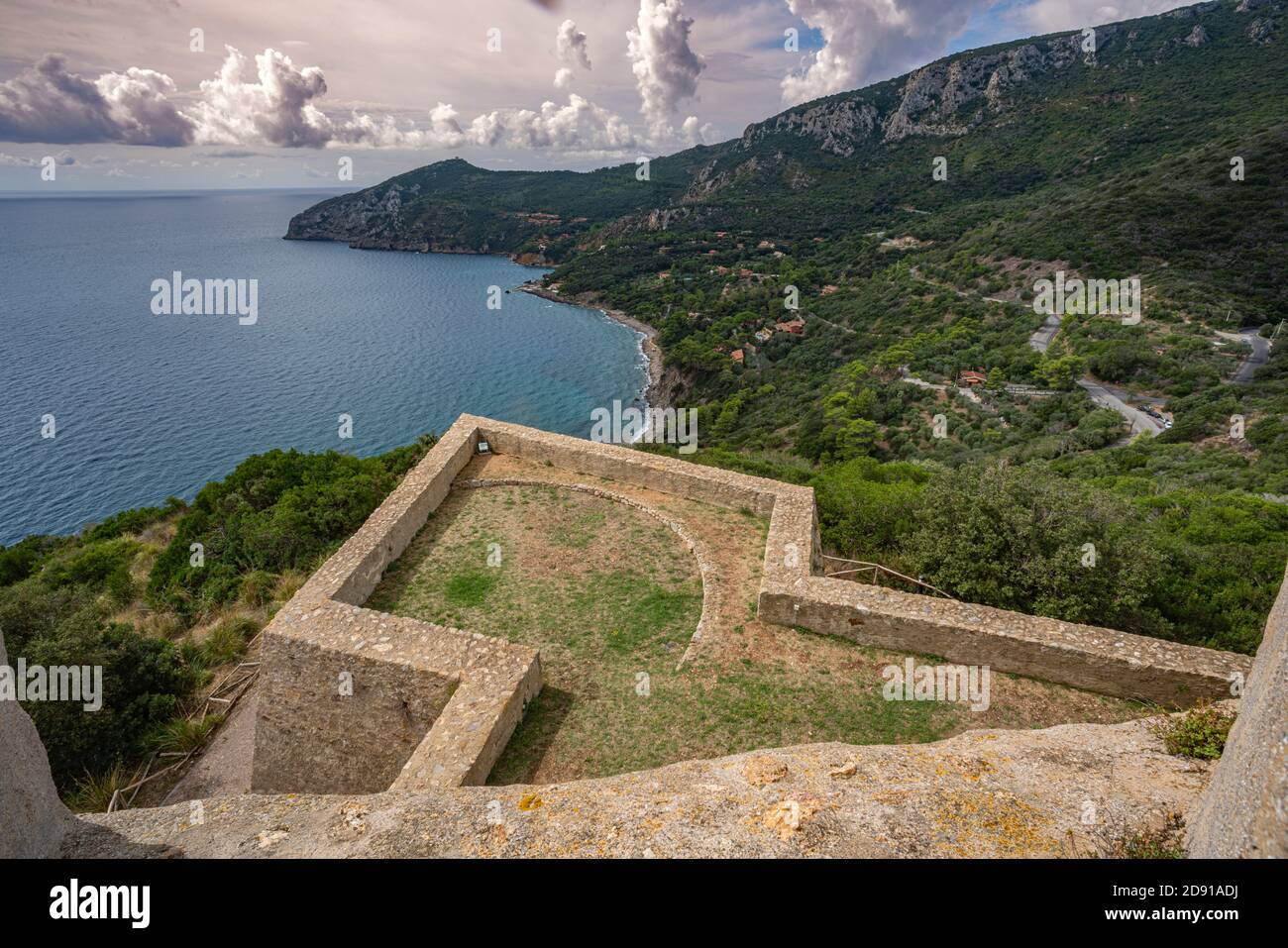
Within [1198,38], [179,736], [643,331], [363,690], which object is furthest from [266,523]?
[1198,38]

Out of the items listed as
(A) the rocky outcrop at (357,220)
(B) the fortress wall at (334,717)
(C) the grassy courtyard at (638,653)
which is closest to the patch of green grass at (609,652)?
(C) the grassy courtyard at (638,653)

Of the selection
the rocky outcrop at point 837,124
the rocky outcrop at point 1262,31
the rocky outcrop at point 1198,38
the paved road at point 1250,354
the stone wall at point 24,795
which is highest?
the rocky outcrop at point 837,124

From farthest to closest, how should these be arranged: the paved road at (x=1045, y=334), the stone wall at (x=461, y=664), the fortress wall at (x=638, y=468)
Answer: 1. the paved road at (x=1045, y=334)
2. the fortress wall at (x=638, y=468)
3. the stone wall at (x=461, y=664)

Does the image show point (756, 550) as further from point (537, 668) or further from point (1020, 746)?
point (1020, 746)

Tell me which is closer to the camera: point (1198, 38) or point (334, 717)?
point (334, 717)

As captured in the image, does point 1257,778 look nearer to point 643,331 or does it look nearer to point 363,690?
point 363,690

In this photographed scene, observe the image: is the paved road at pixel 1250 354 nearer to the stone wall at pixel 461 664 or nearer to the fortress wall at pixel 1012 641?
the fortress wall at pixel 1012 641

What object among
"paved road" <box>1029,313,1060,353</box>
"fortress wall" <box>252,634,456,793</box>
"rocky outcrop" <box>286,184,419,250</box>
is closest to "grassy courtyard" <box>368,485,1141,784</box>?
"fortress wall" <box>252,634,456,793</box>
